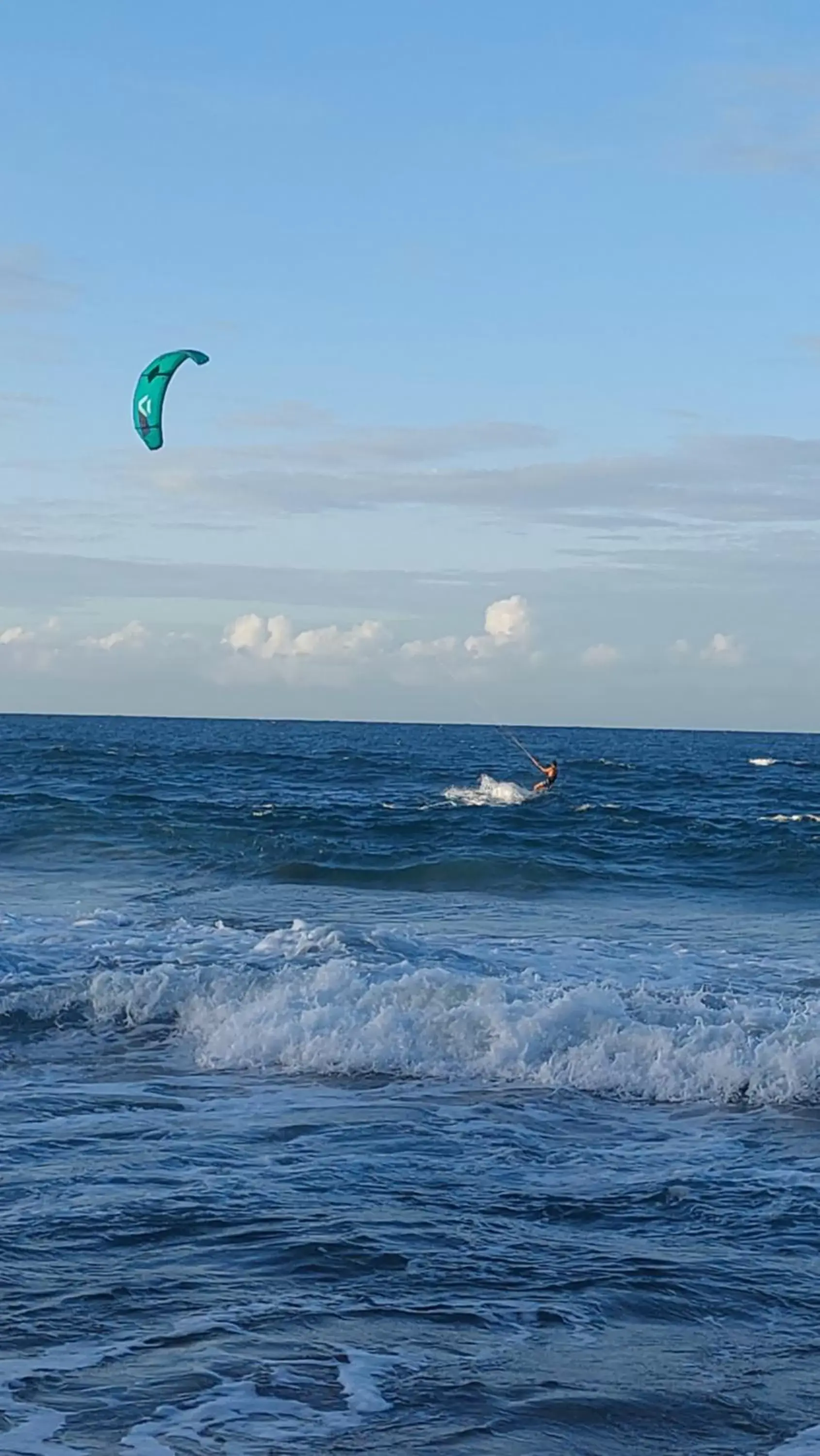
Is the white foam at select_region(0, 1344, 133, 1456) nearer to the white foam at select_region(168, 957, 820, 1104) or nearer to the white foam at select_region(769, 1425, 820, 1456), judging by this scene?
the white foam at select_region(769, 1425, 820, 1456)

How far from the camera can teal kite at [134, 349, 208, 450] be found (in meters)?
19.2

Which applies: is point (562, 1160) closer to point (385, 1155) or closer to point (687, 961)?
point (385, 1155)

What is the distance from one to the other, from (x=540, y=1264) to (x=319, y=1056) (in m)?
Result: 4.36

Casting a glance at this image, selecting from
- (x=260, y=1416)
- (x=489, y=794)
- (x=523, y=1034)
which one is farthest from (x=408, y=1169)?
(x=489, y=794)

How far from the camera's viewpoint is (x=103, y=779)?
37688mm

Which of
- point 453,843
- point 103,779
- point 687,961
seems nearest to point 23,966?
point 687,961

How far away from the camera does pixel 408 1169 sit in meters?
8.02

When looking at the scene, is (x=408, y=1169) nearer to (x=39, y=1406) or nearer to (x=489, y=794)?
(x=39, y=1406)

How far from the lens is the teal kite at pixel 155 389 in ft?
63.0

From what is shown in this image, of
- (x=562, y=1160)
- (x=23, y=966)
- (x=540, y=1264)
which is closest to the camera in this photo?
(x=540, y=1264)

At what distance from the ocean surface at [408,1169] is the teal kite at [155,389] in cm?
613

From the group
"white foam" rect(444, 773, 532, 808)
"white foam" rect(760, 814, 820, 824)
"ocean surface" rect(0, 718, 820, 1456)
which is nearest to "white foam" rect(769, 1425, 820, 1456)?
"ocean surface" rect(0, 718, 820, 1456)

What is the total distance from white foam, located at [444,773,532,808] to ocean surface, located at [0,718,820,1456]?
14.2 m

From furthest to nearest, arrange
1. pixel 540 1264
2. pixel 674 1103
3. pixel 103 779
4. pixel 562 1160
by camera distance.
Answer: pixel 103 779, pixel 674 1103, pixel 562 1160, pixel 540 1264
